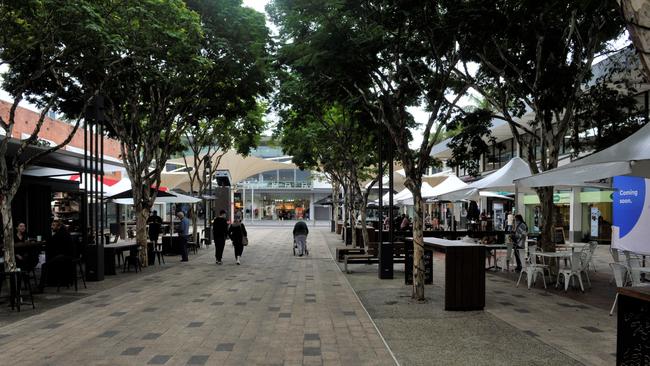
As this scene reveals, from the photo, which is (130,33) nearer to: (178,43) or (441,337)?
(178,43)

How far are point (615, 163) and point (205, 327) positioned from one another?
5.85 meters

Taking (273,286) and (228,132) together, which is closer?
(273,286)

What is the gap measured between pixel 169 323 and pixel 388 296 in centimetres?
432

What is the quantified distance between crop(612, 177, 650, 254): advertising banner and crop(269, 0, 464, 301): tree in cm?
739

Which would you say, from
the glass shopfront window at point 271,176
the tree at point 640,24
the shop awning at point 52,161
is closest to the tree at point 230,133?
the shop awning at point 52,161

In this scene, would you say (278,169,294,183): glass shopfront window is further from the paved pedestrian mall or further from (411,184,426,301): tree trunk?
(411,184,426,301): tree trunk

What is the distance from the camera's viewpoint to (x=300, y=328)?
7.56 meters

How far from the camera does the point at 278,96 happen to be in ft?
→ 60.7

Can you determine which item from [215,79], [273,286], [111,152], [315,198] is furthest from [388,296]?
[315,198]

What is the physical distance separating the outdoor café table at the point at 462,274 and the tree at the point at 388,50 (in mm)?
919

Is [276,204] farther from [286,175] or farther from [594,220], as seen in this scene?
[594,220]

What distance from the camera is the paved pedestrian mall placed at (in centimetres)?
610

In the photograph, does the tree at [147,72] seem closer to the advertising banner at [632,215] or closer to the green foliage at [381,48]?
the green foliage at [381,48]

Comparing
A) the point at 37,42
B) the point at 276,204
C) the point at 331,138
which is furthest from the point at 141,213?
the point at 276,204
